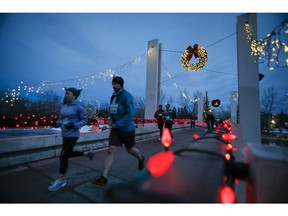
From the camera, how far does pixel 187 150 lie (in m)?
1.45

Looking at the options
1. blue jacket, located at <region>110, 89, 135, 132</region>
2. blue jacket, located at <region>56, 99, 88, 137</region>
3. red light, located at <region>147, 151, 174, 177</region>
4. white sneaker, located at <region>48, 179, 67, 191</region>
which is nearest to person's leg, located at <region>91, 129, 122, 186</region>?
blue jacket, located at <region>110, 89, 135, 132</region>

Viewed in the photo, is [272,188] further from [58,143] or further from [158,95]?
[158,95]

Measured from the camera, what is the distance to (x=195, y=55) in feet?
30.6

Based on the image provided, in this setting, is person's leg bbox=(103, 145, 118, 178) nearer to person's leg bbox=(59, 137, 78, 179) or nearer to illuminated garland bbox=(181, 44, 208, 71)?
person's leg bbox=(59, 137, 78, 179)

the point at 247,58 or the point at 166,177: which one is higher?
the point at 247,58

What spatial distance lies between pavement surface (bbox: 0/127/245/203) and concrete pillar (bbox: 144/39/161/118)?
8.34 m

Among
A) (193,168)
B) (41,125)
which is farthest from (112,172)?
(41,125)

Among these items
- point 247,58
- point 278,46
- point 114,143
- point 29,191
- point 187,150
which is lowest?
point 29,191

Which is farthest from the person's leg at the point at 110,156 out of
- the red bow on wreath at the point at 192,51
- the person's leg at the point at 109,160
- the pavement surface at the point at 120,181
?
the red bow on wreath at the point at 192,51

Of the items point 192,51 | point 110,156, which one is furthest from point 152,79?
point 110,156

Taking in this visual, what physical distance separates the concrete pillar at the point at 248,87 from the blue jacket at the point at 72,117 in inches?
238

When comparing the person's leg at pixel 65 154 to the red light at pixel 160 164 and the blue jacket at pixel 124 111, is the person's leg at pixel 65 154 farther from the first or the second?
the red light at pixel 160 164

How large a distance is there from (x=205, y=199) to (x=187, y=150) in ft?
2.05

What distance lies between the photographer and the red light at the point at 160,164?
→ 3.52 ft
